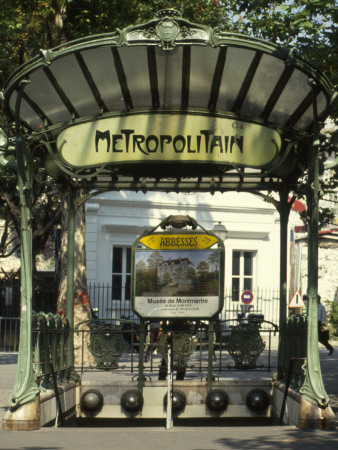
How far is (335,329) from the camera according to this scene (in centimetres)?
3400

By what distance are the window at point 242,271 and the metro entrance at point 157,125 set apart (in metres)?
22.7

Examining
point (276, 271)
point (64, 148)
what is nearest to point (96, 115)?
point (64, 148)

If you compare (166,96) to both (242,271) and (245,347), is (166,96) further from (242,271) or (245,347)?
(242,271)

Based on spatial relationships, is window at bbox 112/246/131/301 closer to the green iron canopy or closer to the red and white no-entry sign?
the red and white no-entry sign

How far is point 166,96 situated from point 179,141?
571 millimetres

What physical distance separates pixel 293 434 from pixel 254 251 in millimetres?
26134

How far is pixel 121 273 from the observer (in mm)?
32906

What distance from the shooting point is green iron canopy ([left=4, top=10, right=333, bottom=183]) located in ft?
31.5

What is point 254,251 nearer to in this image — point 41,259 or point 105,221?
point 105,221

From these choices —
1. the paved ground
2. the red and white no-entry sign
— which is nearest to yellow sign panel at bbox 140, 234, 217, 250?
the paved ground

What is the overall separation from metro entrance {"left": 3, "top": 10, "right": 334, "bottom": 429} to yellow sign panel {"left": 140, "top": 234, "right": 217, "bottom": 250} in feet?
3.01

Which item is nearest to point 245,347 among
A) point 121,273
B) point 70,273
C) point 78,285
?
point 70,273

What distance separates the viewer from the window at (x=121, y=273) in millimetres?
32656

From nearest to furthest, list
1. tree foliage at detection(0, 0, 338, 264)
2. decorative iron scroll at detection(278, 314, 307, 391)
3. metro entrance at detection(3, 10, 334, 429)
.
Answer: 1. metro entrance at detection(3, 10, 334, 429)
2. decorative iron scroll at detection(278, 314, 307, 391)
3. tree foliage at detection(0, 0, 338, 264)
